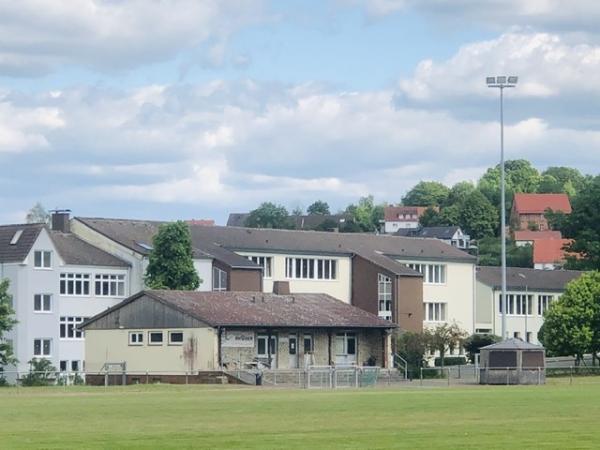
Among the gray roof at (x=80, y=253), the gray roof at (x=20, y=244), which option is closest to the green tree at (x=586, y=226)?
the gray roof at (x=80, y=253)

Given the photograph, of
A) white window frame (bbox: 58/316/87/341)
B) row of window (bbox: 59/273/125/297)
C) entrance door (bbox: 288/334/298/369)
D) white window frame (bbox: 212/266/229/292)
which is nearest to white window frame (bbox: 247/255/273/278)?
white window frame (bbox: 212/266/229/292)

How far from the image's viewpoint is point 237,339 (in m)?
89.9

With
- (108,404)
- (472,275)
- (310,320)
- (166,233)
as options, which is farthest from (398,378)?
(108,404)

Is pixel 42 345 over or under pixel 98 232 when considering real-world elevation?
under

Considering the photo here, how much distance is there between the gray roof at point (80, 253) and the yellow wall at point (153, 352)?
38.7ft

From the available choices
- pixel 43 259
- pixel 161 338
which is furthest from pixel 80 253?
pixel 161 338

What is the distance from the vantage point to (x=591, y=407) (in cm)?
4741

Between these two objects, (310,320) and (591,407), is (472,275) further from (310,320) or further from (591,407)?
(591,407)

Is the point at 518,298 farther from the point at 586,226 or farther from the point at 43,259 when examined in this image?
the point at 43,259

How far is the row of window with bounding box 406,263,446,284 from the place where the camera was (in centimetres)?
12400

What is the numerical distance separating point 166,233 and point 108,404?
49920 millimetres

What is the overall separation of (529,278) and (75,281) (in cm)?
4811

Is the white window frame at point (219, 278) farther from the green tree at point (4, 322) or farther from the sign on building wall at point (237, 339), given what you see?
the green tree at point (4, 322)

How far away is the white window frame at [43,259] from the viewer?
10075cm
